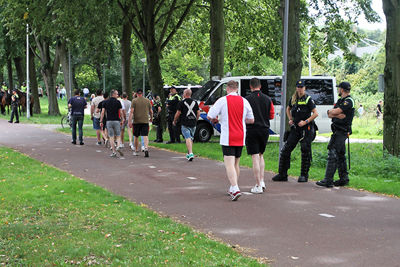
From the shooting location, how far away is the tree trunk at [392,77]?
12.8m

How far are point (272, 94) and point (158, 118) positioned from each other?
4639 mm

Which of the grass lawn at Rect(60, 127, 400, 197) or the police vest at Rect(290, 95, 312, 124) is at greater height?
the police vest at Rect(290, 95, 312, 124)

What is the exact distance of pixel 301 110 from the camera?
10.4 metres

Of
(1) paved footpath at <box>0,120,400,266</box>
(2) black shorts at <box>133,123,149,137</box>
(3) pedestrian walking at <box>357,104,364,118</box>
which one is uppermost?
(2) black shorts at <box>133,123,149,137</box>

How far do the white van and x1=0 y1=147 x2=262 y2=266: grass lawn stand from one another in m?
10.4

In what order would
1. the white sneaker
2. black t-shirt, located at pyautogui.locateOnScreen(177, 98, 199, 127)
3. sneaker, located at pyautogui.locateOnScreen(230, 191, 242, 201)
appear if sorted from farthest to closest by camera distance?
black t-shirt, located at pyautogui.locateOnScreen(177, 98, 199, 127), the white sneaker, sneaker, located at pyautogui.locateOnScreen(230, 191, 242, 201)

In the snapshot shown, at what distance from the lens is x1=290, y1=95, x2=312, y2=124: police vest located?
10.3 m

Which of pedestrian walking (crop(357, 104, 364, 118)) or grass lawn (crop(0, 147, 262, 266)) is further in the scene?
pedestrian walking (crop(357, 104, 364, 118))

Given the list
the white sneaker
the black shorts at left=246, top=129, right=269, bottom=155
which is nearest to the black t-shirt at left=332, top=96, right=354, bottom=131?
the black shorts at left=246, top=129, right=269, bottom=155

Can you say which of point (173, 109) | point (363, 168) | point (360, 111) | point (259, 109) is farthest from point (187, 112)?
point (360, 111)

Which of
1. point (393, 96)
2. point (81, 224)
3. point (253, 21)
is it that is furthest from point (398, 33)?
point (253, 21)

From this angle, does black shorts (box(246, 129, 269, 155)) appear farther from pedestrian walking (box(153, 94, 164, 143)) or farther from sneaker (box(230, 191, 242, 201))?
pedestrian walking (box(153, 94, 164, 143))

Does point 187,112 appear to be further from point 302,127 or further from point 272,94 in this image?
point 272,94

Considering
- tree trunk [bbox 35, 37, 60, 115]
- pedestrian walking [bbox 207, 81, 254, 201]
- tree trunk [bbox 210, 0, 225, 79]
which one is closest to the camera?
pedestrian walking [bbox 207, 81, 254, 201]
